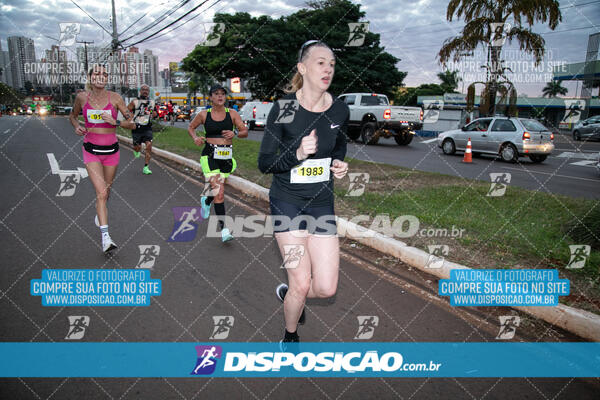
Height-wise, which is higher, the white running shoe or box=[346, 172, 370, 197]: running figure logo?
the white running shoe

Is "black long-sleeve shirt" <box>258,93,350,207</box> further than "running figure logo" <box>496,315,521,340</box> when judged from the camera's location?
No

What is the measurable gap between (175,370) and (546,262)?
4.00m

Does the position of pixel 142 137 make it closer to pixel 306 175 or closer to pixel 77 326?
pixel 77 326

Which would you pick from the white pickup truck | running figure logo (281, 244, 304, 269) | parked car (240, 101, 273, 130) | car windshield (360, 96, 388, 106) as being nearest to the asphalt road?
running figure logo (281, 244, 304, 269)

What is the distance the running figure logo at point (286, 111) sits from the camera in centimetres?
264

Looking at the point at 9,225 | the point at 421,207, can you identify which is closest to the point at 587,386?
the point at 421,207

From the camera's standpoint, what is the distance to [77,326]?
3.19 metres

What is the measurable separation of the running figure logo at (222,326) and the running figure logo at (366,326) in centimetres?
102

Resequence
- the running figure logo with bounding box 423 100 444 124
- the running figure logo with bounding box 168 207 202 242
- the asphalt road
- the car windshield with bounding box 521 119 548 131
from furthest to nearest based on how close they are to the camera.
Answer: the running figure logo with bounding box 423 100 444 124, the car windshield with bounding box 521 119 548 131, the running figure logo with bounding box 168 207 202 242, the asphalt road

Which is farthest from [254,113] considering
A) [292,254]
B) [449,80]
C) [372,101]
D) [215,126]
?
[449,80]

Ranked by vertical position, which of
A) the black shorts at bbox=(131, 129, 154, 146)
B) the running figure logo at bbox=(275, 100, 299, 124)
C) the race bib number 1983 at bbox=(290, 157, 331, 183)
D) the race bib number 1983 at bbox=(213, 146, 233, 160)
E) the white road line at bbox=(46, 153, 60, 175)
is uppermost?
the running figure logo at bbox=(275, 100, 299, 124)

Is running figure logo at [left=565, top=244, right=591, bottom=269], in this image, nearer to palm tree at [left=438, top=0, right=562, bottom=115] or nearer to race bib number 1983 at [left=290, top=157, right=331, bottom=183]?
race bib number 1983 at [left=290, top=157, right=331, bottom=183]

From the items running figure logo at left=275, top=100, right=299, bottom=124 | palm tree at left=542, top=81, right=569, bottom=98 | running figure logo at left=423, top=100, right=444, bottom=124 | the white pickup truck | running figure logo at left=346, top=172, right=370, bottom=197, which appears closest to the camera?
running figure logo at left=275, top=100, right=299, bottom=124

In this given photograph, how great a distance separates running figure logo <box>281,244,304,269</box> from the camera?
267cm
